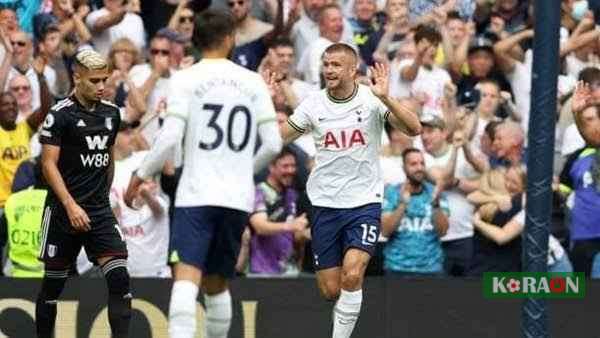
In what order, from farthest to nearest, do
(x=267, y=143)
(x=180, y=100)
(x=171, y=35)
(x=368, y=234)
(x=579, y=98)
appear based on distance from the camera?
(x=171, y=35)
(x=579, y=98)
(x=368, y=234)
(x=267, y=143)
(x=180, y=100)

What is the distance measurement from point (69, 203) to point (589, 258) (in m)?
5.24

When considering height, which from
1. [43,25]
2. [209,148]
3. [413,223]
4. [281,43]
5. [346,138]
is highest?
[43,25]

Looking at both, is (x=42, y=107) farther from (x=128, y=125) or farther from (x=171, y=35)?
(x=171, y=35)

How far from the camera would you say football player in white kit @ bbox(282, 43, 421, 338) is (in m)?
12.9

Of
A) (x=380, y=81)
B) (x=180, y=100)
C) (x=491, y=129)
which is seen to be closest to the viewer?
(x=180, y=100)

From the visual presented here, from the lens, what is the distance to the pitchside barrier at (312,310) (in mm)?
15000

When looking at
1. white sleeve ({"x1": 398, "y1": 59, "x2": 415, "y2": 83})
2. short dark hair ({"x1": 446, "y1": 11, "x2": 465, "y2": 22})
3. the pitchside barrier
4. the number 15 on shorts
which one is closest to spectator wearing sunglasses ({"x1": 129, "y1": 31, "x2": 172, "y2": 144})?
white sleeve ({"x1": 398, "y1": 59, "x2": 415, "y2": 83})

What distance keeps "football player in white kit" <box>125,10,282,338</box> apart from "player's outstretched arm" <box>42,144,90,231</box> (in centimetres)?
130

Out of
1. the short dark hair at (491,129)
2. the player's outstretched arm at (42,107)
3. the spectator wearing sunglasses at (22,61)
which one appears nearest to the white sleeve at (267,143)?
the short dark hair at (491,129)

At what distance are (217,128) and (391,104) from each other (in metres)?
1.87

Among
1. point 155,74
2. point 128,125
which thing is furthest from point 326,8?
point 128,125

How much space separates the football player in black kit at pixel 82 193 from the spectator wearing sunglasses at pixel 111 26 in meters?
4.89

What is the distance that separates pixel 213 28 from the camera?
11.0 meters

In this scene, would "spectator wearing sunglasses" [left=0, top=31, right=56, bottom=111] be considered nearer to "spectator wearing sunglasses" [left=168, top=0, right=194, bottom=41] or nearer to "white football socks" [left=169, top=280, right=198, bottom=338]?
"spectator wearing sunglasses" [left=168, top=0, right=194, bottom=41]
